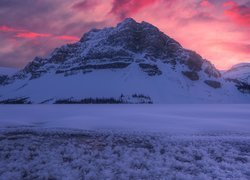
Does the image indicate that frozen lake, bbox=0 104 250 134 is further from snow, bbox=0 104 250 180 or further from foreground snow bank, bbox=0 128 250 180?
foreground snow bank, bbox=0 128 250 180

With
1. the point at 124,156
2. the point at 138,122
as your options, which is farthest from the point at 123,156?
the point at 138,122

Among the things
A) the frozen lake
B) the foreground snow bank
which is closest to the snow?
the foreground snow bank

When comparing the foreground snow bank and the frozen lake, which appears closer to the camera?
the foreground snow bank

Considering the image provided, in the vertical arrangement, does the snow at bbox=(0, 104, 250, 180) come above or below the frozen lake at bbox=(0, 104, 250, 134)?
below

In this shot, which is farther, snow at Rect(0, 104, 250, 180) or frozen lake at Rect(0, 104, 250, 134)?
frozen lake at Rect(0, 104, 250, 134)

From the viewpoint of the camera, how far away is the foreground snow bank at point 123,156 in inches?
680

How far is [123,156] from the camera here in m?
21.5

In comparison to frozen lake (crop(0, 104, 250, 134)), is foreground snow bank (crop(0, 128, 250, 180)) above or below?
below

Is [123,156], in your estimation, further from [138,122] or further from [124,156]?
[138,122]

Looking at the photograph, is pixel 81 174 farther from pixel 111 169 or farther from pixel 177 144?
pixel 177 144

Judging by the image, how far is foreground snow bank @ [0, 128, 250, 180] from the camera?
17.3 meters

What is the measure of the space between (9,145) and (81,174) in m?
10.7

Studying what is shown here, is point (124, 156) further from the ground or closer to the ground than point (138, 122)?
closer to the ground

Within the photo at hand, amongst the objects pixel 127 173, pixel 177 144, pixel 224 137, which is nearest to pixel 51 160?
pixel 127 173
